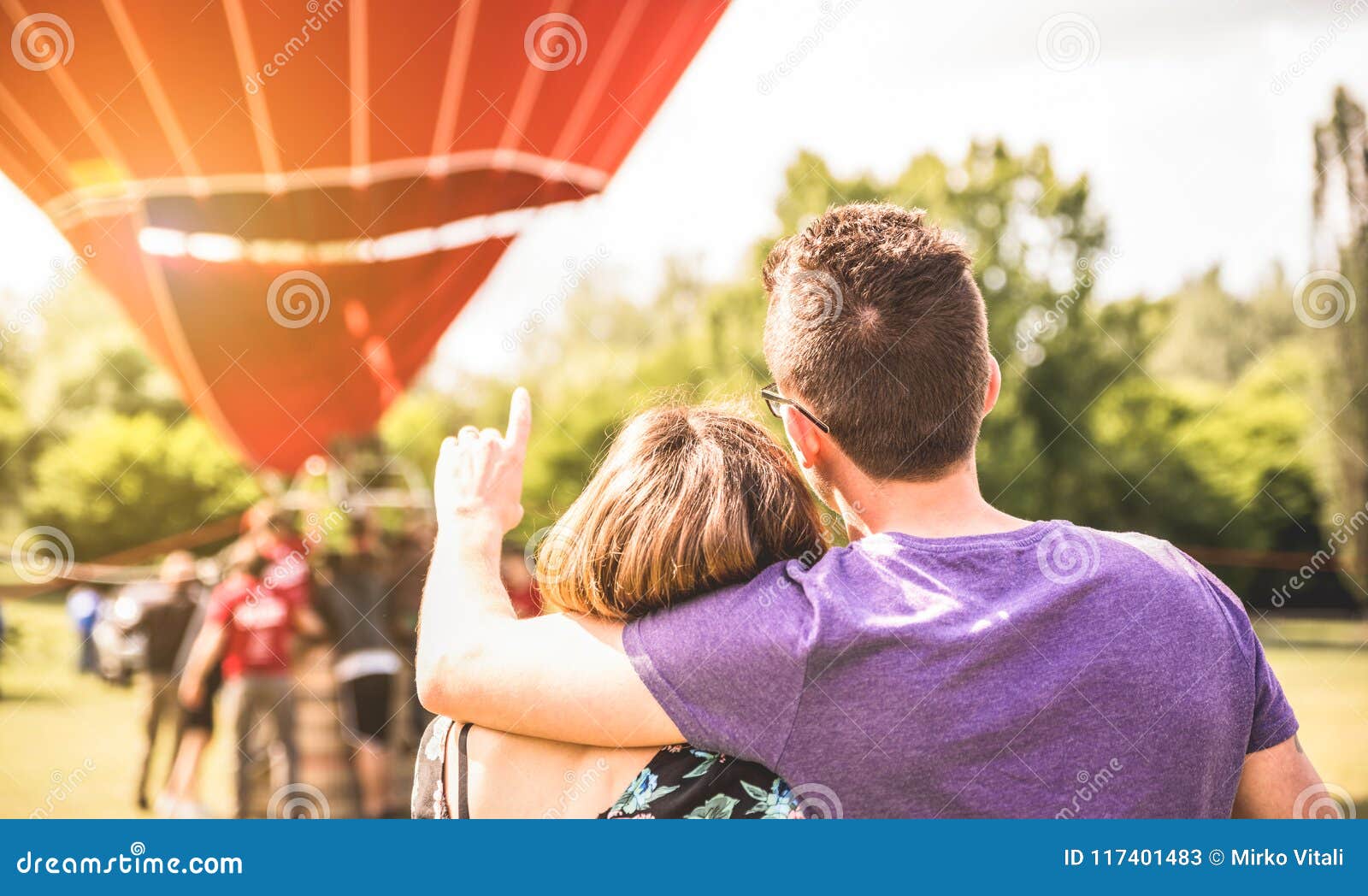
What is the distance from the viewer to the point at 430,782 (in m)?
1.27

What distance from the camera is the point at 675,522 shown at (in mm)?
1241

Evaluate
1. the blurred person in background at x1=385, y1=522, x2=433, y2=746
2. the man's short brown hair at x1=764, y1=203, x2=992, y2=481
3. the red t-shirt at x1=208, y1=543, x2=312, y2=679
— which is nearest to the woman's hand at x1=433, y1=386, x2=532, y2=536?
the man's short brown hair at x1=764, y1=203, x2=992, y2=481

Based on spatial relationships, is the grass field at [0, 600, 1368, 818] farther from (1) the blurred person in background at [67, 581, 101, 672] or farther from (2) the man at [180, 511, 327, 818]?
(2) the man at [180, 511, 327, 818]

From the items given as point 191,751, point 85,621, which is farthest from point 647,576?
point 85,621

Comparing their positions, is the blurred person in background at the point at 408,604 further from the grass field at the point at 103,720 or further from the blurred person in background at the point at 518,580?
the grass field at the point at 103,720

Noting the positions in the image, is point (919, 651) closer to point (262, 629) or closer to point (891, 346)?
point (891, 346)

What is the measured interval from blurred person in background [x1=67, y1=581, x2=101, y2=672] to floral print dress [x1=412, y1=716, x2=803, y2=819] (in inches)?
695

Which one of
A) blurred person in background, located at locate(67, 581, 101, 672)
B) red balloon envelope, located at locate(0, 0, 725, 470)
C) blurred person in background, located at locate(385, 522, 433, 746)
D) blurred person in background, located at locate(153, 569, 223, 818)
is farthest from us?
blurred person in background, located at locate(67, 581, 101, 672)

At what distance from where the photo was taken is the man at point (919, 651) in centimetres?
115

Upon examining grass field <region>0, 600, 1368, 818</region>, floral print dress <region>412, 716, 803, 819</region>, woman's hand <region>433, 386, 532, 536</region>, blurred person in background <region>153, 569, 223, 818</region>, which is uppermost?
woman's hand <region>433, 386, 532, 536</region>

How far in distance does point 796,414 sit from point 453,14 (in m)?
3.60

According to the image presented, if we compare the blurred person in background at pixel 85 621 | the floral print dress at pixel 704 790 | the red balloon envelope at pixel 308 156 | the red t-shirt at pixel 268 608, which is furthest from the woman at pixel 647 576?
the blurred person in background at pixel 85 621

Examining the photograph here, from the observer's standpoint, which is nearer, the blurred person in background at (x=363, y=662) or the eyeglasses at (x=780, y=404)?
the eyeglasses at (x=780, y=404)

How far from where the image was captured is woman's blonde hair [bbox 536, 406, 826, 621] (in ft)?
4.04
